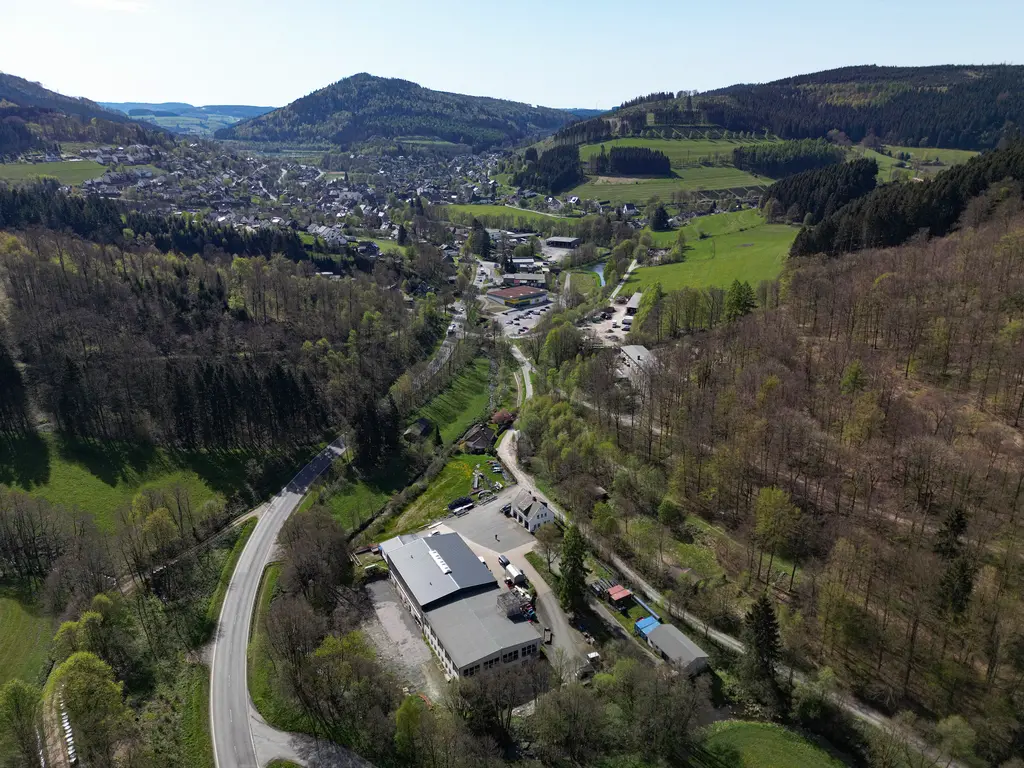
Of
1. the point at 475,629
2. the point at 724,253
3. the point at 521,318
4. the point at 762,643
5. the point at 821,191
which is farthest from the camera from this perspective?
the point at 821,191

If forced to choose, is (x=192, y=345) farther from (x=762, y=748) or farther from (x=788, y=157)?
(x=788, y=157)

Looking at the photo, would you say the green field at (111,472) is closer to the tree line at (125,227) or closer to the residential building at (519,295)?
the tree line at (125,227)

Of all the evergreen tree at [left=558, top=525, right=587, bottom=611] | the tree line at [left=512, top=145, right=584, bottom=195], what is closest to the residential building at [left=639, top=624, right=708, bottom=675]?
the evergreen tree at [left=558, top=525, right=587, bottom=611]

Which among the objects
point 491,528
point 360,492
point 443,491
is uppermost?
point 443,491

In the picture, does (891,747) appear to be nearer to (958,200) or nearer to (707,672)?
(707,672)

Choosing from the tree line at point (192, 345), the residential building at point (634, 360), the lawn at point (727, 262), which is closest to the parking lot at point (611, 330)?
the residential building at point (634, 360)

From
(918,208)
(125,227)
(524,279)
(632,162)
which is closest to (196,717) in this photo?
(918,208)
